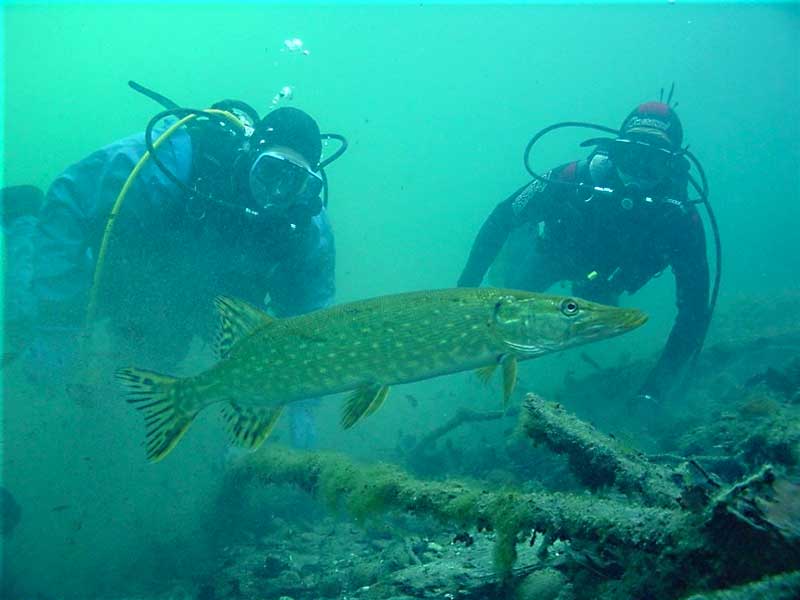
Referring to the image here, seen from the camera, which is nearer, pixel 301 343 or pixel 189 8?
pixel 301 343

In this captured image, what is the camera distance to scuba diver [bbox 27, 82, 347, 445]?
229 inches

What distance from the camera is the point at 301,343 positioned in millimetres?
3803

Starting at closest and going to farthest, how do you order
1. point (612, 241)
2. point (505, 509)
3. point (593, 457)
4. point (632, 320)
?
1. point (505, 509)
2. point (593, 457)
3. point (632, 320)
4. point (612, 241)

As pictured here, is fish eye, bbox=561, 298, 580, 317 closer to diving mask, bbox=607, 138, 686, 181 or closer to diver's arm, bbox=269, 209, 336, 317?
diver's arm, bbox=269, 209, 336, 317

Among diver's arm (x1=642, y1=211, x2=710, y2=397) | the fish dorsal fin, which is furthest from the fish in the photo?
diver's arm (x1=642, y1=211, x2=710, y2=397)

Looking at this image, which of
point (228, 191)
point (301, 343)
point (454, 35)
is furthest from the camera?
point (454, 35)

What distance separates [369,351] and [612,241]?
5.73 metres

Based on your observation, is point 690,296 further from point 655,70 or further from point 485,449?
point 655,70

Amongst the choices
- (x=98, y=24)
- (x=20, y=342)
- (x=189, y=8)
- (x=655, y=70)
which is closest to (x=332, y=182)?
(x=189, y=8)

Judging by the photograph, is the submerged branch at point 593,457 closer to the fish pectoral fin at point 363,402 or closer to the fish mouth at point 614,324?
the fish mouth at point 614,324

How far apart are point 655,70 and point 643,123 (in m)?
146

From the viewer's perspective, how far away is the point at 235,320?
425cm

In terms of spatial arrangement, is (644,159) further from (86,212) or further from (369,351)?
(86,212)

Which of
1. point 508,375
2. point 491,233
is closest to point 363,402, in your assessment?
point 508,375
